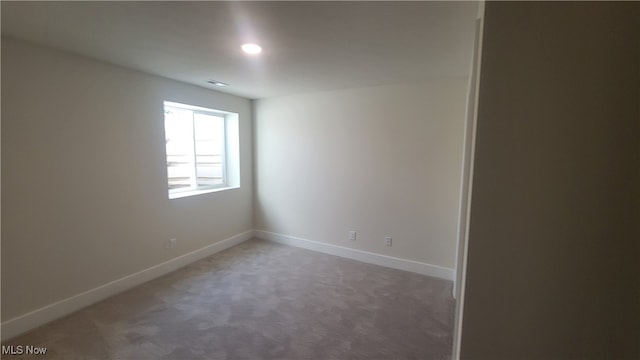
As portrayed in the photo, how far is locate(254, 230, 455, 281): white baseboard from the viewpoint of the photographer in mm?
3303

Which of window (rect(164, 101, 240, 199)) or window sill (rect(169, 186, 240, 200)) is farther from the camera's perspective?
window (rect(164, 101, 240, 199))

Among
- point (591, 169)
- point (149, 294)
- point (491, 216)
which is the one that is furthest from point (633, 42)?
point (149, 294)

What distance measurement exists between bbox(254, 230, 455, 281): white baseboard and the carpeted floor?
0.13 meters

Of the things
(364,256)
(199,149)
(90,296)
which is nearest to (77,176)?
(90,296)

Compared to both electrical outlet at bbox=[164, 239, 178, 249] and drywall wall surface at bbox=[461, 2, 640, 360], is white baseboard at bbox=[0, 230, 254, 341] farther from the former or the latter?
drywall wall surface at bbox=[461, 2, 640, 360]

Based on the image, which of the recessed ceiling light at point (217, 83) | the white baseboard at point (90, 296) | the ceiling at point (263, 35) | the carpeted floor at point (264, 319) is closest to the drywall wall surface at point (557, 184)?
the ceiling at point (263, 35)

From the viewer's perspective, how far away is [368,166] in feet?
11.8

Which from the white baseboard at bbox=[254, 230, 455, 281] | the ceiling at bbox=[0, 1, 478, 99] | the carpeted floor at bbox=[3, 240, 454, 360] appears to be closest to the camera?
the ceiling at bbox=[0, 1, 478, 99]

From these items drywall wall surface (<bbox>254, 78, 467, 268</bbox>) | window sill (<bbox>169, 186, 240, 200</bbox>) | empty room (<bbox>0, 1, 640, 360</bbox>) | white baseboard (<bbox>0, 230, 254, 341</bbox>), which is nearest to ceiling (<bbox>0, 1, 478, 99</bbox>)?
empty room (<bbox>0, 1, 640, 360</bbox>)

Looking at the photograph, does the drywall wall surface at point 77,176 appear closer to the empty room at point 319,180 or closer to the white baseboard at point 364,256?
the empty room at point 319,180

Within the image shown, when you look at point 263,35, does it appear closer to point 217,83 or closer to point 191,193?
point 217,83

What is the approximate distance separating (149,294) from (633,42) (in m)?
3.62

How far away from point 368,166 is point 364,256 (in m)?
1.20

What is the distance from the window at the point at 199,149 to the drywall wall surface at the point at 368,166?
0.43 metres
